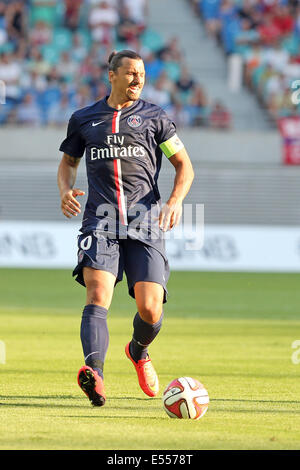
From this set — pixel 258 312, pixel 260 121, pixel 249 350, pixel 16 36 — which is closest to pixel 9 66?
pixel 16 36

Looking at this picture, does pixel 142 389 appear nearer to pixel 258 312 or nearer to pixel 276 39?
pixel 258 312

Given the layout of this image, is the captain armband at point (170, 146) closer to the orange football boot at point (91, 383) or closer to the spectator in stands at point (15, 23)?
the orange football boot at point (91, 383)

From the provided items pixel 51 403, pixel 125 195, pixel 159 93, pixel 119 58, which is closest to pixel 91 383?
pixel 51 403

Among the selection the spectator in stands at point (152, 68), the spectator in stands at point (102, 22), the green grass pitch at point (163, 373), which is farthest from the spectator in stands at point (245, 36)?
the green grass pitch at point (163, 373)

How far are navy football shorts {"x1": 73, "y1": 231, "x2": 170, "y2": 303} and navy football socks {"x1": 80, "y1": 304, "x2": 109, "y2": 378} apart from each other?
0.32m

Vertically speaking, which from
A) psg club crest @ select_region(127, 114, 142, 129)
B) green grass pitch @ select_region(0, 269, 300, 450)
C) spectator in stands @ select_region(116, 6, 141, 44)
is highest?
spectator in stands @ select_region(116, 6, 141, 44)

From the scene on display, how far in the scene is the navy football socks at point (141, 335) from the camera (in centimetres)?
759

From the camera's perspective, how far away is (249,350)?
37.5 ft

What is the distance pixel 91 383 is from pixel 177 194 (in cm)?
158

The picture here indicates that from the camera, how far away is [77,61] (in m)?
28.6

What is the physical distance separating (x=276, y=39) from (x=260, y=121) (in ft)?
8.88

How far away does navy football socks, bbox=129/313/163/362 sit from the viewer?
7.59 meters

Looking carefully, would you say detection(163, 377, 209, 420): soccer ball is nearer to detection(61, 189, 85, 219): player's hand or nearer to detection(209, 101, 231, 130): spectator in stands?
detection(61, 189, 85, 219): player's hand

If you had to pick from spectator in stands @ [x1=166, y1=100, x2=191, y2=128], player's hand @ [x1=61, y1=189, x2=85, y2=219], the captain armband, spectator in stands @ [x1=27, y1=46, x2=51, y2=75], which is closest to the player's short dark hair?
the captain armband
